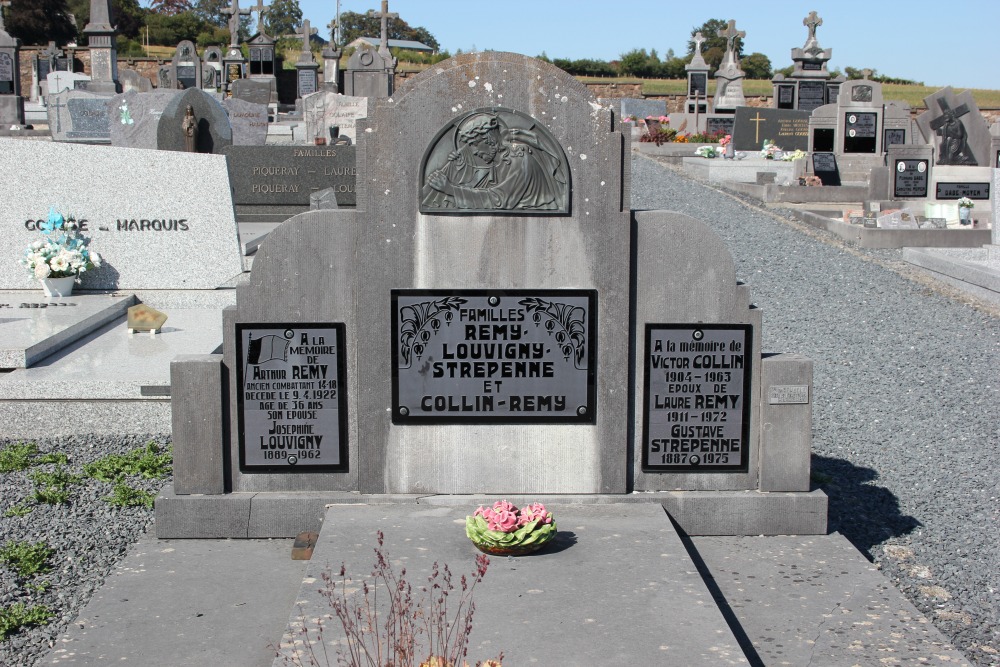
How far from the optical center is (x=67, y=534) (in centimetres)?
550

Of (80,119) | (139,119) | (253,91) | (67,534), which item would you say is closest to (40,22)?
(253,91)

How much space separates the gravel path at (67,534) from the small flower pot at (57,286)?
10.5ft

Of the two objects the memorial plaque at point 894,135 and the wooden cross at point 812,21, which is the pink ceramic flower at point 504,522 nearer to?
the memorial plaque at point 894,135

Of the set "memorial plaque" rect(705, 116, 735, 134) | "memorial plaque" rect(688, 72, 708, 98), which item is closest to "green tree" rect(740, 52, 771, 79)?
"memorial plaque" rect(688, 72, 708, 98)

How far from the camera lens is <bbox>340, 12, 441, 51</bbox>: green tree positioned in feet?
339

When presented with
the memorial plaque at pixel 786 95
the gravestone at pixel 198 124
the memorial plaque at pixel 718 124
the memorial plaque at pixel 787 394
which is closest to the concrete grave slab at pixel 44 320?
the memorial plaque at pixel 787 394

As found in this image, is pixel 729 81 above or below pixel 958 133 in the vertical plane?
above

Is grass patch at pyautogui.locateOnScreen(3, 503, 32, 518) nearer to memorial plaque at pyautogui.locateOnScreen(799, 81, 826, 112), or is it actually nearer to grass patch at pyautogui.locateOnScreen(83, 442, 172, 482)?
grass patch at pyautogui.locateOnScreen(83, 442, 172, 482)

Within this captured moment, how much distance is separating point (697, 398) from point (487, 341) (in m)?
1.10

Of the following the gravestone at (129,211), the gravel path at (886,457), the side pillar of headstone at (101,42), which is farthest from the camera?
the side pillar of headstone at (101,42)

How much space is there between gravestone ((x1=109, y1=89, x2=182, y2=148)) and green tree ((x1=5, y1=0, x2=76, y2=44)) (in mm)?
52504

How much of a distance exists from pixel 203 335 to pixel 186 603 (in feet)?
16.1

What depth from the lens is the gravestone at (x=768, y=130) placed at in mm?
26516

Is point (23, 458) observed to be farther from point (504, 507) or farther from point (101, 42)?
point (101, 42)
